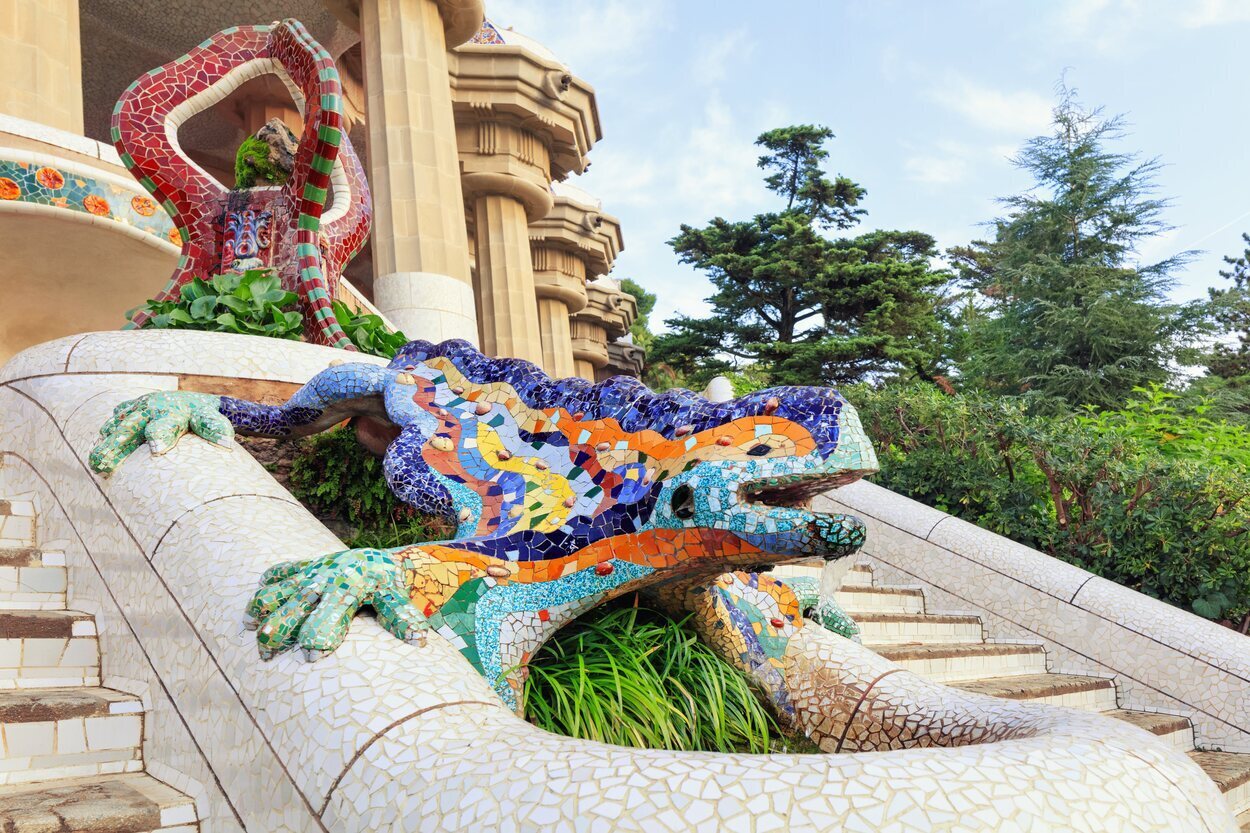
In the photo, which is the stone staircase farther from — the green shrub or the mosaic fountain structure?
the green shrub

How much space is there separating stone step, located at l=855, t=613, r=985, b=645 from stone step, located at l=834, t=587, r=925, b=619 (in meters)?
0.14

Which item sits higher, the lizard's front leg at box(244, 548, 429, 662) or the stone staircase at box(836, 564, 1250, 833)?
the lizard's front leg at box(244, 548, 429, 662)

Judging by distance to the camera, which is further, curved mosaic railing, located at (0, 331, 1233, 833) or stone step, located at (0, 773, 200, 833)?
stone step, located at (0, 773, 200, 833)

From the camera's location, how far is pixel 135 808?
7.17 ft

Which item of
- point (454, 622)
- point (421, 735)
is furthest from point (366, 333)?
point (421, 735)

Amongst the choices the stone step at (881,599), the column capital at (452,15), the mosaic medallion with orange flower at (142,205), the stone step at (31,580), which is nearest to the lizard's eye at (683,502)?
the stone step at (31,580)

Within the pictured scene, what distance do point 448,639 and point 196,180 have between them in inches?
161

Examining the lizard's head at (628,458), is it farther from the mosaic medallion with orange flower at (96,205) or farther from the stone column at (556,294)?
the stone column at (556,294)

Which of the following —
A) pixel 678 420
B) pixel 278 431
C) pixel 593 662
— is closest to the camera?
pixel 678 420

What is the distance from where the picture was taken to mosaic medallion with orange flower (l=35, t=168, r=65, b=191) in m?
6.86

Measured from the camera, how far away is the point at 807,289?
21703 mm

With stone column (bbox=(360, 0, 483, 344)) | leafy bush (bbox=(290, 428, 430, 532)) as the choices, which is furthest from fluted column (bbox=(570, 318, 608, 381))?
leafy bush (bbox=(290, 428, 430, 532))

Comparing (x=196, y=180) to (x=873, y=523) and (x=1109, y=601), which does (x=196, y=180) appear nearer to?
(x=873, y=523)

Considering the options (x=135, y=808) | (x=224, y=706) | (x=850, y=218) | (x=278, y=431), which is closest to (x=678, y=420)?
(x=224, y=706)
